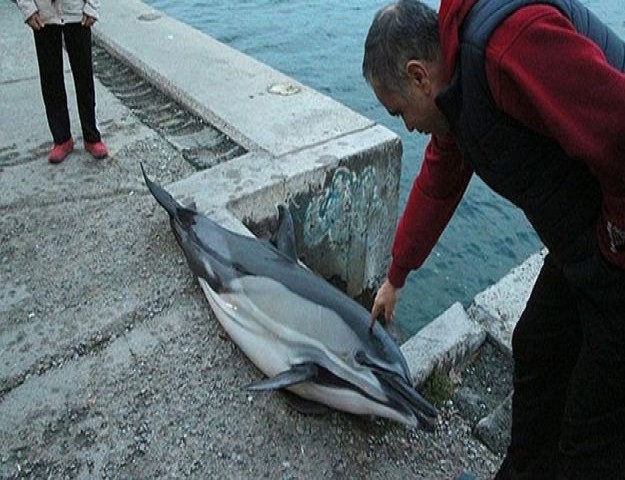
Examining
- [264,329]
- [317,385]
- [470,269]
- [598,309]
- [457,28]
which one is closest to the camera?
[457,28]

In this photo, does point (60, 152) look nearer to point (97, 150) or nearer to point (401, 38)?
point (97, 150)

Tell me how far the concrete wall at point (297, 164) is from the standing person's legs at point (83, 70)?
2.95 feet

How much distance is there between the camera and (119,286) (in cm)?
329

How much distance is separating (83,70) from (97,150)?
54 cm

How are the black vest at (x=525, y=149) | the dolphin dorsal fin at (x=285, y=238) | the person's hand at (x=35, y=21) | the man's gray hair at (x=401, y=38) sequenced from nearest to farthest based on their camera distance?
the black vest at (x=525, y=149) < the man's gray hair at (x=401, y=38) < the dolphin dorsal fin at (x=285, y=238) < the person's hand at (x=35, y=21)

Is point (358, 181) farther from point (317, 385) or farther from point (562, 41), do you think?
point (562, 41)

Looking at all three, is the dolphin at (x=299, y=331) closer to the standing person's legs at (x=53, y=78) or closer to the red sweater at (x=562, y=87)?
the red sweater at (x=562, y=87)

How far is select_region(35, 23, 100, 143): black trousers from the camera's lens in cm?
407

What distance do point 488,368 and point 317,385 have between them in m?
1.09

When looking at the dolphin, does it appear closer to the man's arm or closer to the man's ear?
the man's arm

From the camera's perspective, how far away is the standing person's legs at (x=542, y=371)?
1.95m

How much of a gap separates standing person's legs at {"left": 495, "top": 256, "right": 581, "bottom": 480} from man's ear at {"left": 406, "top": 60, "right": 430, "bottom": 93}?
2.30ft

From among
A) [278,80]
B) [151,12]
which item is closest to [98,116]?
[278,80]

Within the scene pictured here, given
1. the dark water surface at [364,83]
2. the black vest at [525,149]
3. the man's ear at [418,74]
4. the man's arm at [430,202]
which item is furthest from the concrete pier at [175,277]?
the man's ear at [418,74]
